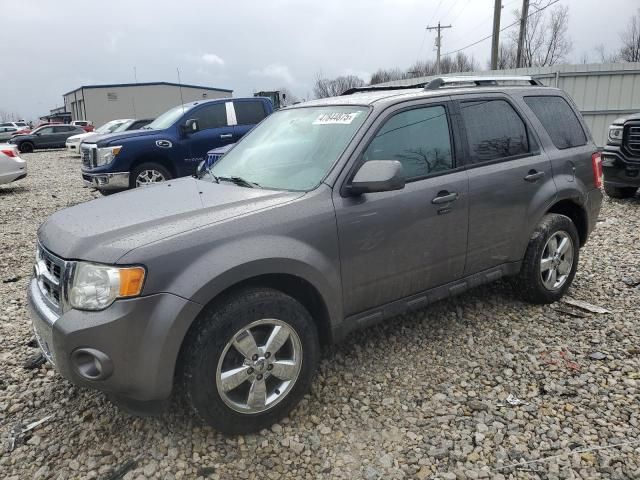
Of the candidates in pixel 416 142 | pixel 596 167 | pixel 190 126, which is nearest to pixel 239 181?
pixel 416 142

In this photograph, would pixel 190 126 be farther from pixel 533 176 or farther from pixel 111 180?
pixel 533 176

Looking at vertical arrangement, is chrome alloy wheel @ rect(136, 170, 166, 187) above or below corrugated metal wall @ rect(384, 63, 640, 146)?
below

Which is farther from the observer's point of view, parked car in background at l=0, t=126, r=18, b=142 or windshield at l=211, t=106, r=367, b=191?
parked car in background at l=0, t=126, r=18, b=142

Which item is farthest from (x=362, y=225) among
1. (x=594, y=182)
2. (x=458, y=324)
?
(x=594, y=182)

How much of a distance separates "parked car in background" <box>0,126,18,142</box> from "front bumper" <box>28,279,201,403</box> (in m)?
33.7

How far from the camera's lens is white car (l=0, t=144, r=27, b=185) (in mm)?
11359

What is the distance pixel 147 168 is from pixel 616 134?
7.94 meters

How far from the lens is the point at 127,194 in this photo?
340cm

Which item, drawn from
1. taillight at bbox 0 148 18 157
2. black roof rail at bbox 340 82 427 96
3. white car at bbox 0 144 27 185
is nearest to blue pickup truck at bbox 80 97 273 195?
white car at bbox 0 144 27 185

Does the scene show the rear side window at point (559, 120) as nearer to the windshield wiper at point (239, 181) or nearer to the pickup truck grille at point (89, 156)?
the windshield wiper at point (239, 181)

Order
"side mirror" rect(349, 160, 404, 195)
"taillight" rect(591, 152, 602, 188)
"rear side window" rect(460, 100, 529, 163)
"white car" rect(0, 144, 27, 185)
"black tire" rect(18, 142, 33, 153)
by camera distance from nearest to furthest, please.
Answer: "side mirror" rect(349, 160, 404, 195), "rear side window" rect(460, 100, 529, 163), "taillight" rect(591, 152, 602, 188), "white car" rect(0, 144, 27, 185), "black tire" rect(18, 142, 33, 153)

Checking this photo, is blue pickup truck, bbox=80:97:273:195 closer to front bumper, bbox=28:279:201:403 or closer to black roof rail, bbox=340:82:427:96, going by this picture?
black roof rail, bbox=340:82:427:96

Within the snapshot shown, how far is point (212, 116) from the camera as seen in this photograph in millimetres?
9633

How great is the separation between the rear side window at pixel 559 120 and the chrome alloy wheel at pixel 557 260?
30.2 inches
